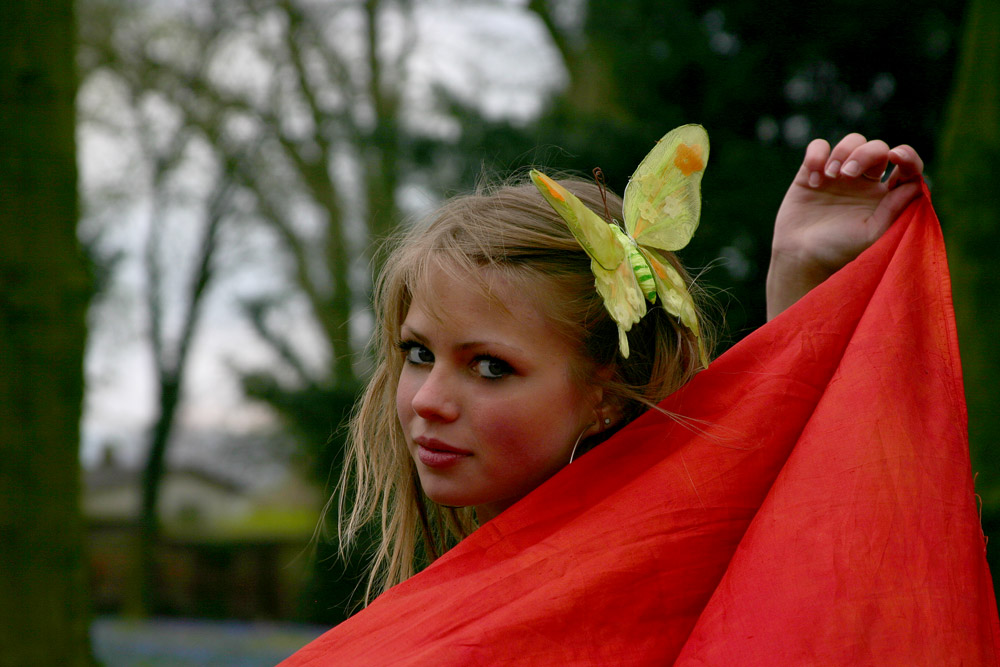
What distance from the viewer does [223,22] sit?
14.7 m

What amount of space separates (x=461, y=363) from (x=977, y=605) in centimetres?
85

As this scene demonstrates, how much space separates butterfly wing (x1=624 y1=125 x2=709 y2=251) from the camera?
1.66m

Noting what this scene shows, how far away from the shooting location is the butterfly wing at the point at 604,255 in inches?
56.6

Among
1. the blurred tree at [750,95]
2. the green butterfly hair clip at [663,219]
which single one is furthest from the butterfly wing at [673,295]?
the blurred tree at [750,95]

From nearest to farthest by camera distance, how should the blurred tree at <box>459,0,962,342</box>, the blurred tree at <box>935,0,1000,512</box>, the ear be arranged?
the ear < the blurred tree at <box>935,0,1000,512</box> < the blurred tree at <box>459,0,962,342</box>

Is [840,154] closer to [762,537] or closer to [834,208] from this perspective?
[834,208]

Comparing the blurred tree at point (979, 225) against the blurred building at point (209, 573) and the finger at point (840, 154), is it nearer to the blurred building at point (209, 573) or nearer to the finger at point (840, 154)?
the finger at point (840, 154)

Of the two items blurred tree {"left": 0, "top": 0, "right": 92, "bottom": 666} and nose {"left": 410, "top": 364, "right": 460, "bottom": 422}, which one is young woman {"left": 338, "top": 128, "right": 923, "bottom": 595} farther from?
blurred tree {"left": 0, "top": 0, "right": 92, "bottom": 666}

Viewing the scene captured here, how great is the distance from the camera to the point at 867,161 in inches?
69.5

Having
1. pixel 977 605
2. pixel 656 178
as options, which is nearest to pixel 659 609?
pixel 977 605

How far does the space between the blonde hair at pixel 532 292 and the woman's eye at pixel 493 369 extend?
12cm

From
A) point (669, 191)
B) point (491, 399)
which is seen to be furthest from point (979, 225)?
point (491, 399)

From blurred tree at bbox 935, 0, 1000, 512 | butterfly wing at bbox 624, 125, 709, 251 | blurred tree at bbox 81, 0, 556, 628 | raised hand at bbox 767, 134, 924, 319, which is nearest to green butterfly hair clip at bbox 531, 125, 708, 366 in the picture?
butterfly wing at bbox 624, 125, 709, 251

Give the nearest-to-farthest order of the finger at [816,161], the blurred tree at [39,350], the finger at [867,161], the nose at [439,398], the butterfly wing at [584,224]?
the butterfly wing at [584,224] → the nose at [439,398] → the finger at [867,161] → the finger at [816,161] → the blurred tree at [39,350]
